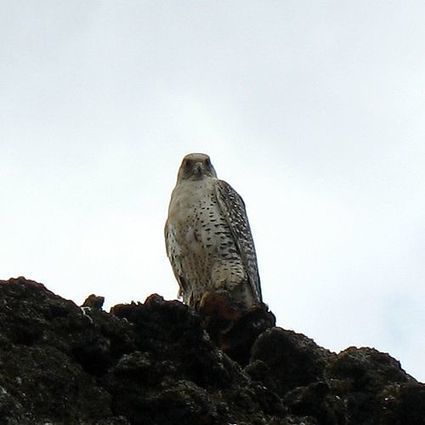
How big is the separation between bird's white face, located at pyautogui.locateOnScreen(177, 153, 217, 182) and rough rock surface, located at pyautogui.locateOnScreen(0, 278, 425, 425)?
6.81m

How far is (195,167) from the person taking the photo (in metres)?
16.0

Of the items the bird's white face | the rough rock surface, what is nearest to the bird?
the bird's white face

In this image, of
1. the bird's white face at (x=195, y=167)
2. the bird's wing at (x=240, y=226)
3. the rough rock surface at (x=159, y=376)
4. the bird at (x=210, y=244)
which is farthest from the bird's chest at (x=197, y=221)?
the rough rock surface at (x=159, y=376)

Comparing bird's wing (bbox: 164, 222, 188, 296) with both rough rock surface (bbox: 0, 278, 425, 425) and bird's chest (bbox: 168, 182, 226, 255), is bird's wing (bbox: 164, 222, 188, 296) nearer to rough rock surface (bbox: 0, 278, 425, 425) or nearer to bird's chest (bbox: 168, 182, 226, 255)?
bird's chest (bbox: 168, 182, 226, 255)

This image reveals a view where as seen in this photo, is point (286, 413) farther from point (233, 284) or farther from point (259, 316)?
point (233, 284)

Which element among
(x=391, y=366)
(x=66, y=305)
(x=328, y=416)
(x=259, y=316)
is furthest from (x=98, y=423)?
(x=259, y=316)

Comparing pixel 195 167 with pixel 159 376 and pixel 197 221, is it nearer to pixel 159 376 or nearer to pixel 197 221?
pixel 197 221

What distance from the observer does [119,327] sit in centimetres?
804

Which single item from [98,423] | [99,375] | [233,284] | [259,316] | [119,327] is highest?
[233,284]

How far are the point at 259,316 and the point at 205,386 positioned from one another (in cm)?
311

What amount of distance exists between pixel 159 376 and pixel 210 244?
24.3 ft

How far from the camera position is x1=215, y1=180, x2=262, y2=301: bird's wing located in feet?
49.0

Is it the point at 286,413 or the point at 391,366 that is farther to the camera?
the point at 391,366

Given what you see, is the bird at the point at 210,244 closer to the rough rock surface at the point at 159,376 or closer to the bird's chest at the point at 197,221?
the bird's chest at the point at 197,221
